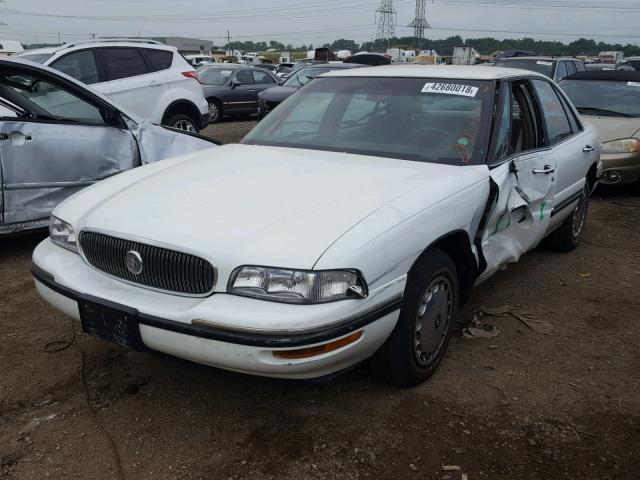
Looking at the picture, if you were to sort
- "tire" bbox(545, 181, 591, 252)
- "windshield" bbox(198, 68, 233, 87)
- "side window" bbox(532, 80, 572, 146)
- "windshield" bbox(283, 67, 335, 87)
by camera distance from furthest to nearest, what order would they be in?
"windshield" bbox(198, 68, 233, 87)
"windshield" bbox(283, 67, 335, 87)
"tire" bbox(545, 181, 591, 252)
"side window" bbox(532, 80, 572, 146)

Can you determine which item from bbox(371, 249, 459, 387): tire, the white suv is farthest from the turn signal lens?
the white suv

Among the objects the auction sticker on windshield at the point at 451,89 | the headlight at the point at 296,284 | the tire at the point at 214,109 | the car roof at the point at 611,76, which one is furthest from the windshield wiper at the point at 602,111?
the tire at the point at 214,109

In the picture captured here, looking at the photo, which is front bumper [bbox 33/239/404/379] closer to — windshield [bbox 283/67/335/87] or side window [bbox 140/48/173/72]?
side window [bbox 140/48/173/72]

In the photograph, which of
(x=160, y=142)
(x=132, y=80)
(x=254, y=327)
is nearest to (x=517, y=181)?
(x=254, y=327)

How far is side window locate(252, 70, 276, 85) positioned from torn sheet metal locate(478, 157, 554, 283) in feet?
41.4

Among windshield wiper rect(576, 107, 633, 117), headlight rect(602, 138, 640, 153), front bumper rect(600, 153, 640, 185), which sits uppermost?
windshield wiper rect(576, 107, 633, 117)

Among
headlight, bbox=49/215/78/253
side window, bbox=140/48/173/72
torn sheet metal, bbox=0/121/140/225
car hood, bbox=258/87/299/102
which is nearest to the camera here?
headlight, bbox=49/215/78/253

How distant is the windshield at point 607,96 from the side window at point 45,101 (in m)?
6.42

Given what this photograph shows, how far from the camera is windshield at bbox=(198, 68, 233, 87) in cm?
1506

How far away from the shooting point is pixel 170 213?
8.67 feet

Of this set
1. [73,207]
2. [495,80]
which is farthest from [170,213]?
[495,80]

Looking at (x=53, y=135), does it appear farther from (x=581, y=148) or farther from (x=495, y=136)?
(x=581, y=148)

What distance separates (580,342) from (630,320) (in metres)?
0.59

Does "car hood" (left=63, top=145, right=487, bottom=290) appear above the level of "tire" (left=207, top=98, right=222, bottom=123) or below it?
above
